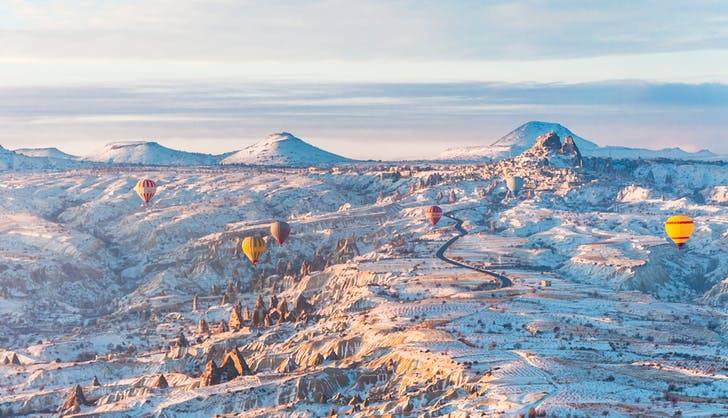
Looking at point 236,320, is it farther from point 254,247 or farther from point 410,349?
point 410,349

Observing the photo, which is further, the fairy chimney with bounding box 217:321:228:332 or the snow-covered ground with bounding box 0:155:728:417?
the fairy chimney with bounding box 217:321:228:332

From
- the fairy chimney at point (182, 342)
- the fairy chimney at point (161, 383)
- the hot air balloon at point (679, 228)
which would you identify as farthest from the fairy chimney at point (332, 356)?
the hot air balloon at point (679, 228)

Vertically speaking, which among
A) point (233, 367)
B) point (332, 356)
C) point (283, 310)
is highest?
point (332, 356)

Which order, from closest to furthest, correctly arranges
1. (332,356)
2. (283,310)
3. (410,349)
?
(410,349), (332,356), (283,310)

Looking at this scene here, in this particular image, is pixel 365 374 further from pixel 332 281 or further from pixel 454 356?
pixel 332 281

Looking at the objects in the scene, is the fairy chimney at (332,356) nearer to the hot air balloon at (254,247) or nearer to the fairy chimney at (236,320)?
the fairy chimney at (236,320)

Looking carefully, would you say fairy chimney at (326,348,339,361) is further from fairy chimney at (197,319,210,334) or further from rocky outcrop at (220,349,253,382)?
fairy chimney at (197,319,210,334)

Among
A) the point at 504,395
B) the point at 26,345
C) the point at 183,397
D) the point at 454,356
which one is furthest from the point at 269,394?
the point at 26,345

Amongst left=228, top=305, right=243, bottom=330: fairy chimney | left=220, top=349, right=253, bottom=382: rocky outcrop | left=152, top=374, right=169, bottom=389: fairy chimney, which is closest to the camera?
left=152, top=374, right=169, bottom=389: fairy chimney

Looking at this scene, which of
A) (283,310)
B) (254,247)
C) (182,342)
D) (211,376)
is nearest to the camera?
(211,376)

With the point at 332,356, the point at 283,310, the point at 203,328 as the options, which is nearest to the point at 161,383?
the point at 332,356

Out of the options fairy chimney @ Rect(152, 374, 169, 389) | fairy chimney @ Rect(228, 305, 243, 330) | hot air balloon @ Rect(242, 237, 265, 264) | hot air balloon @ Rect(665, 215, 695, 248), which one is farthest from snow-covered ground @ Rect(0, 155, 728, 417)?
hot air balloon @ Rect(665, 215, 695, 248)
